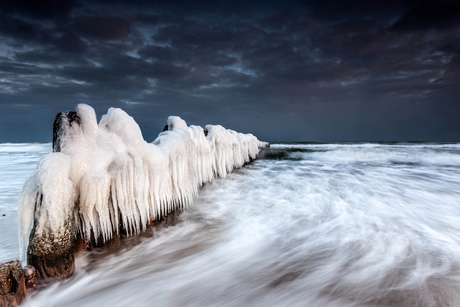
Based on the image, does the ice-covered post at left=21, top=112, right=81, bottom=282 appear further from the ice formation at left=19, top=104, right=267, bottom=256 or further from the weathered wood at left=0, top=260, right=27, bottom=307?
the weathered wood at left=0, top=260, right=27, bottom=307

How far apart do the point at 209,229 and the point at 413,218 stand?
10.2 ft


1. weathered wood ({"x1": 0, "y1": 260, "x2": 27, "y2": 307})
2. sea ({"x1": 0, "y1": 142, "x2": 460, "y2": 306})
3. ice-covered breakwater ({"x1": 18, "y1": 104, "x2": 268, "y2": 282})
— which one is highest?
ice-covered breakwater ({"x1": 18, "y1": 104, "x2": 268, "y2": 282})

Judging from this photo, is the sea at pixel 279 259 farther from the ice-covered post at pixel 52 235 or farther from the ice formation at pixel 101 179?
the ice formation at pixel 101 179

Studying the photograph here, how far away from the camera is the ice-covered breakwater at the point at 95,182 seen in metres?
1.88

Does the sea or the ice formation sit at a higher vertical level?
the ice formation

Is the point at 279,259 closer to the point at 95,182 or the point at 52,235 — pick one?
the point at 95,182

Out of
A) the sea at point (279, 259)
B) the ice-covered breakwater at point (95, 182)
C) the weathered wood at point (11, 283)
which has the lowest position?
the sea at point (279, 259)

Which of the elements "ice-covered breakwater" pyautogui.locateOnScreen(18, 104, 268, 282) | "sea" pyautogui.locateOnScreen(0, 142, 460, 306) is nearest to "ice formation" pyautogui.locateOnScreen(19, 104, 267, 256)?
"ice-covered breakwater" pyautogui.locateOnScreen(18, 104, 268, 282)

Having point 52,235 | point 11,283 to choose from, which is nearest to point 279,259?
point 52,235

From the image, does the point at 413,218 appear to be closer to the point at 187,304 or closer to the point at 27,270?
the point at 187,304

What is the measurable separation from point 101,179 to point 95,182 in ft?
0.20

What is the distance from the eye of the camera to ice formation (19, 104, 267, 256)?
188 cm

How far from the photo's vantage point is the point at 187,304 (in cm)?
201

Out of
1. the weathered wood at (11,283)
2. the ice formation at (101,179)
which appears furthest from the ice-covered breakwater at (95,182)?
the weathered wood at (11,283)
